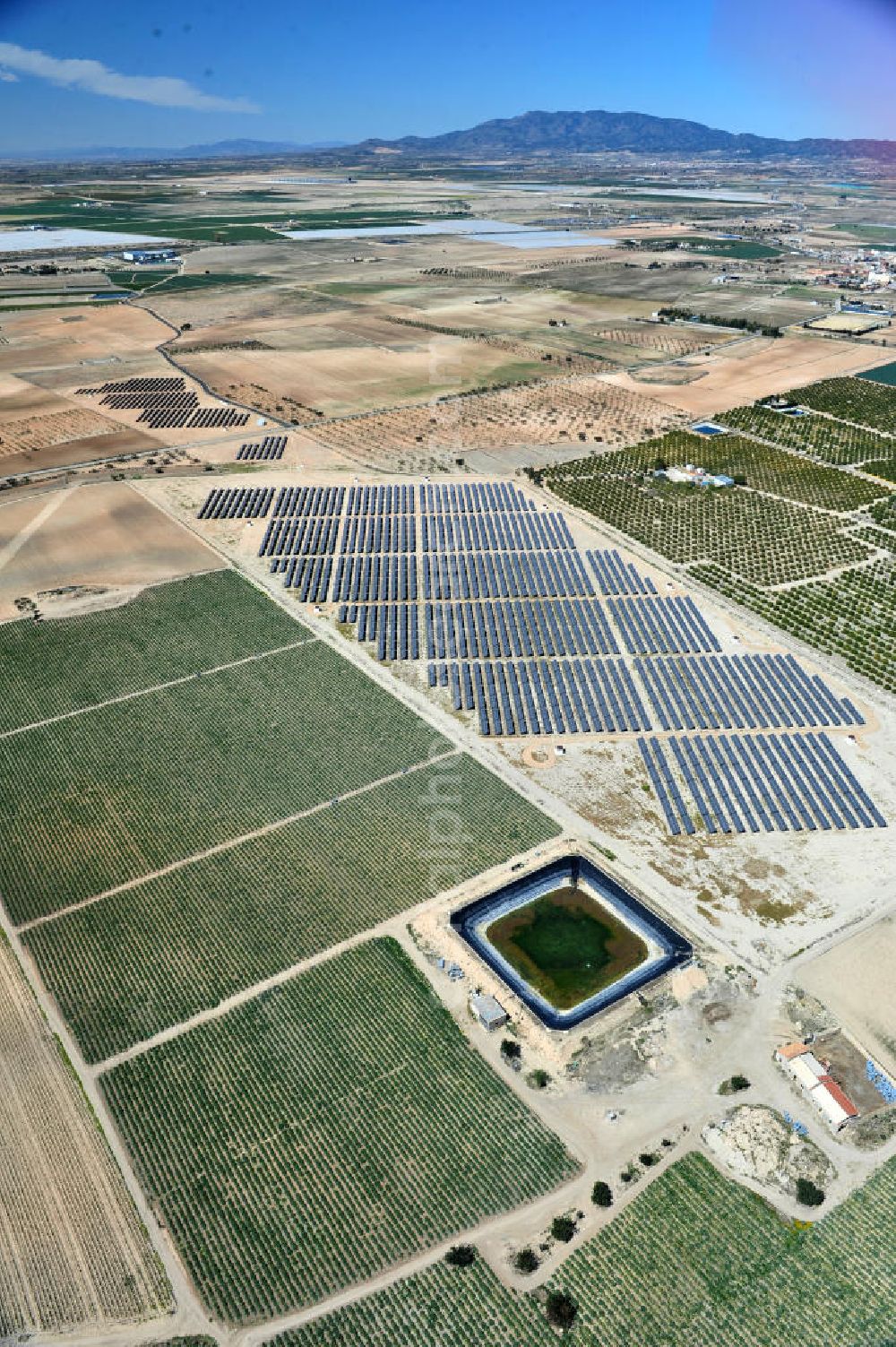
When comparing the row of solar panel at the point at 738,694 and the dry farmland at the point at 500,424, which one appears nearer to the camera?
the row of solar panel at the point at 738,694

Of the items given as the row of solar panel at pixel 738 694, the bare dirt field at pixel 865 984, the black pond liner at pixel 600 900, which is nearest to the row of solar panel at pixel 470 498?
the row of solar panel at pixel 738 694

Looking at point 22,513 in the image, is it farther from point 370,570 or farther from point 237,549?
point 370,570

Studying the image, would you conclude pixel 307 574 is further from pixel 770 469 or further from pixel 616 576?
pixel 770 469

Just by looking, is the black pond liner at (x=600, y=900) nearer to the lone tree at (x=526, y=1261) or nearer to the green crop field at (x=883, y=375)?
the lone tree at (x=526, y=1261)

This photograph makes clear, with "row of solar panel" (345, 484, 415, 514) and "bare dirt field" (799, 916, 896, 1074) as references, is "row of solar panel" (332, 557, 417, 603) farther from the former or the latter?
"bare dirt field" (799, 916, 896, 1074)

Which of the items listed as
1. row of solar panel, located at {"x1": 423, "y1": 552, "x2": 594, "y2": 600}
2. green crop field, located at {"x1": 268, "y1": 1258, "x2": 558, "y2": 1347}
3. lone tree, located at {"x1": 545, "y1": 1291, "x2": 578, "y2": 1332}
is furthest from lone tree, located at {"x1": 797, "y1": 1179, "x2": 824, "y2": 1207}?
row of solar panel, located at {"x1": 423, "y1": 552, "x2": 594, "y2": 600}
